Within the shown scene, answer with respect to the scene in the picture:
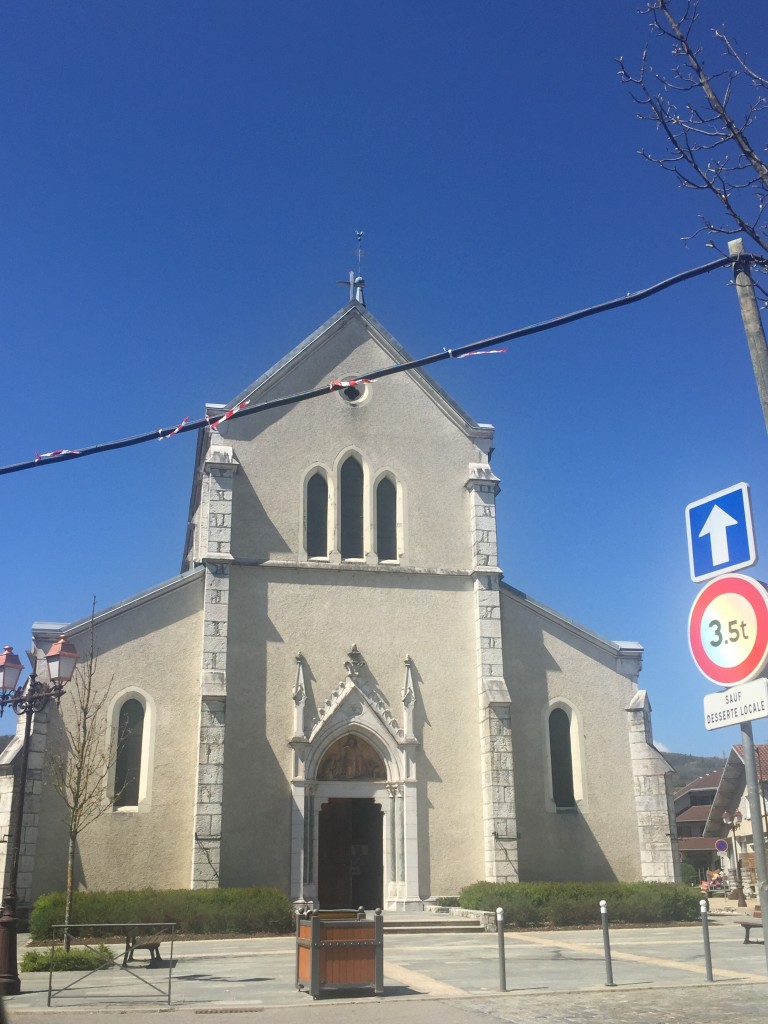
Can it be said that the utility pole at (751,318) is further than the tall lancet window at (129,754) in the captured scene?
No

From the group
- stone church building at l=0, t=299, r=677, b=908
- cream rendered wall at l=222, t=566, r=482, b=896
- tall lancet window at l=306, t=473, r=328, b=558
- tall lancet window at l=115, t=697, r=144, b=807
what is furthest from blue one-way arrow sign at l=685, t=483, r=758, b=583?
tall lancet window at l=306, t=473, r=328, b=558

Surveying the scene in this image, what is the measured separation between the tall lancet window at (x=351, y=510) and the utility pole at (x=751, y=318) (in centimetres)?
1964

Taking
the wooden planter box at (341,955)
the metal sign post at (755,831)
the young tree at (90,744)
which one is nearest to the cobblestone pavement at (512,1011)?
the wooden planter box at (341,955)

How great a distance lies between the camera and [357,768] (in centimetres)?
2555

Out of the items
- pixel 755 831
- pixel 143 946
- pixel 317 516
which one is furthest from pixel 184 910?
pixel 755 831

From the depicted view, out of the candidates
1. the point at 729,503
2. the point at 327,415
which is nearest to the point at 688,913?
the point at 327,415

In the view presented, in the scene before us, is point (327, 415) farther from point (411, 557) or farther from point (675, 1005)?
point (675, 1005)

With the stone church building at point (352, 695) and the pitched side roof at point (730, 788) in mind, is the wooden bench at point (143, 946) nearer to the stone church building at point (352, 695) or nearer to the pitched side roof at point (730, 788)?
the stone church building at point (352, 695)

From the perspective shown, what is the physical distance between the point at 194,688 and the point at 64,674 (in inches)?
351

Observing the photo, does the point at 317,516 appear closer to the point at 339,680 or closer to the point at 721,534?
the point at 339,680

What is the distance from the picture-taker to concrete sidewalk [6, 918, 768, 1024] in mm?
12000

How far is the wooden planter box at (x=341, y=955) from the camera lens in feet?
41.3

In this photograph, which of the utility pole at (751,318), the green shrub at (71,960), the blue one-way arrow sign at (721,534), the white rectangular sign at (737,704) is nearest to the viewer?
the white rectangular sign at (737,704)

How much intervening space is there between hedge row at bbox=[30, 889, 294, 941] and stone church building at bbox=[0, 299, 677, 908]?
6.58 ft
